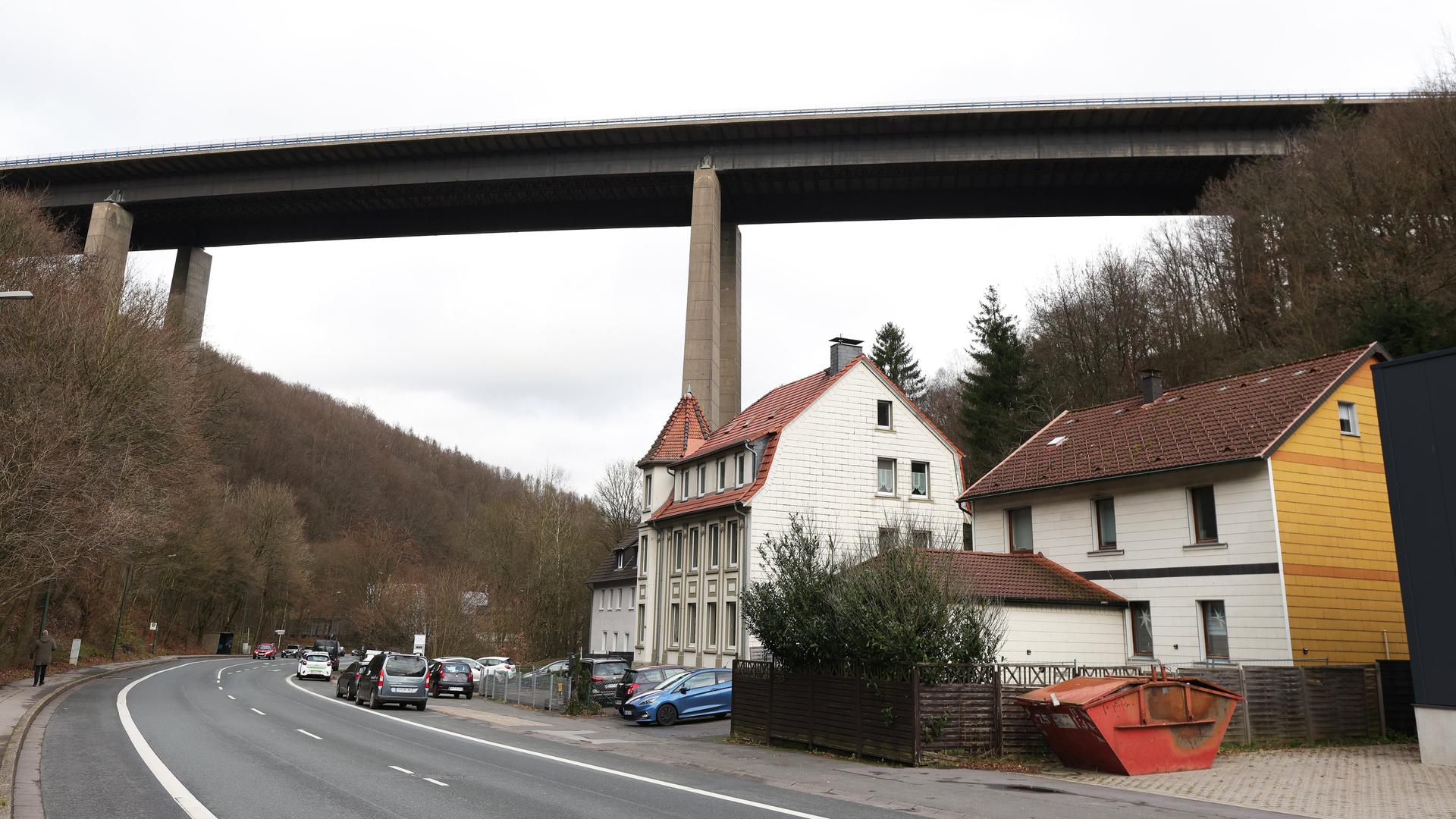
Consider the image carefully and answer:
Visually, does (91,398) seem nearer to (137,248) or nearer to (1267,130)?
(137,248)

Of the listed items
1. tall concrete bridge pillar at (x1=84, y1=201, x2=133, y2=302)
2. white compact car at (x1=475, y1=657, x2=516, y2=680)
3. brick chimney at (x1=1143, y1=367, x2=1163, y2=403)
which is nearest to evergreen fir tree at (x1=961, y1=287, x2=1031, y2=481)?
brick chimney at (x1=1143, y1=367, x2=1163, y2=403)

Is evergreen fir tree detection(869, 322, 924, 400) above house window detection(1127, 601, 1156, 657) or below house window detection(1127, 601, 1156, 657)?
above

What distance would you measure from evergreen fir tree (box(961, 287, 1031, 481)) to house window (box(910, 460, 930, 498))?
12658 mm

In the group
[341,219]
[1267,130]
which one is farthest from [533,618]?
[1267,130]

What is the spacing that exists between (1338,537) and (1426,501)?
7.70 meters

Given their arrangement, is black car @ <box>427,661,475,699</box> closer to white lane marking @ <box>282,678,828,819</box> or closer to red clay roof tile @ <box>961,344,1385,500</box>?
white lane marking @ <box>282,678,828,819</box>

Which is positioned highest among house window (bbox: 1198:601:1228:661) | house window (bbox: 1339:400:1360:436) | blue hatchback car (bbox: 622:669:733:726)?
house window (bbox: 1339:400:1360:436)

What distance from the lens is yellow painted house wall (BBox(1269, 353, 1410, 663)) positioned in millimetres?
22938

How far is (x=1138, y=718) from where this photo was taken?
51.0 ft

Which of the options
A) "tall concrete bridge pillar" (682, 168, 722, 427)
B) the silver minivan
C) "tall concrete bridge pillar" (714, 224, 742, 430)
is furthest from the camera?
"tall concrete bridge pillar" (714, 224, 742, 430)

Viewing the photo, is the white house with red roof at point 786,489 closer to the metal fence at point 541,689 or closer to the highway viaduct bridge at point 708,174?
the metal fence at point 541,689

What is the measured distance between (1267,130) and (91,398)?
2320 inches

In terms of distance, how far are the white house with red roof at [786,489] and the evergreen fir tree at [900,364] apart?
29.2 m

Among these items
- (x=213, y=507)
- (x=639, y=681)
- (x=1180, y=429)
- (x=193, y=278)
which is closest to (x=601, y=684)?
(x=639, y=681)
